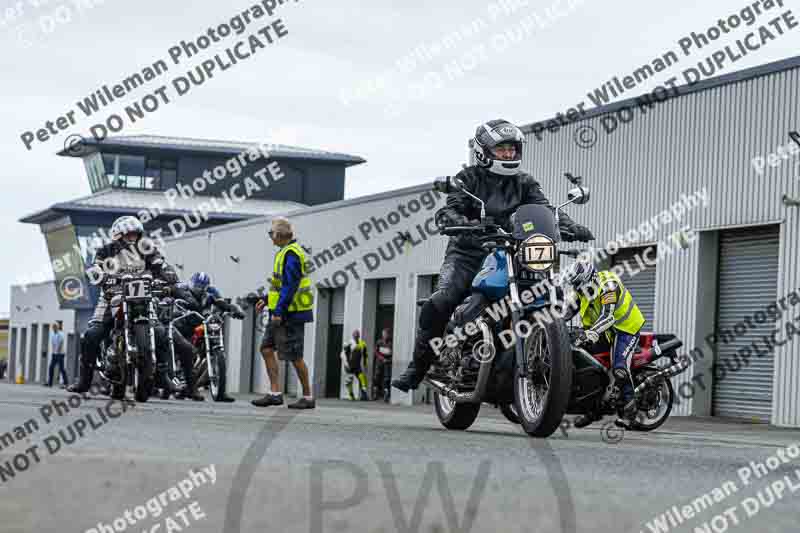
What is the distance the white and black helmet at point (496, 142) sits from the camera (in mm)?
9992

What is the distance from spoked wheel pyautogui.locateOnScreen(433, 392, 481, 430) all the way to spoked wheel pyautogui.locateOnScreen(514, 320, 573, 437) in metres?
0.93

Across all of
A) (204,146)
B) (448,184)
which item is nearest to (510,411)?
(448,184)

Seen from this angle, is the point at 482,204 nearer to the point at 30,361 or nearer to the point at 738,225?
the point at 738,225

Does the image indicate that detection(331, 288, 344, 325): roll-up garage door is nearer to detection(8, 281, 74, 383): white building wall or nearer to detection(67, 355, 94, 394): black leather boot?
detection(67, 355, 94, 394): black leather boot

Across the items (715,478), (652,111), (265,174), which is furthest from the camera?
(265,174)

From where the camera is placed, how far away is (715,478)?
237 inches

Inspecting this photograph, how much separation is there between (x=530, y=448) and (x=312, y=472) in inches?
96.2

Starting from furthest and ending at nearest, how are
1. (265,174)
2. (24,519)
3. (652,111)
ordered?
(265,174), (652,111), (24,519)

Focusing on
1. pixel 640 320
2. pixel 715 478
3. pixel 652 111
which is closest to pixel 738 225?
pixel 652 111

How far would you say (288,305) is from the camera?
14.4 meters

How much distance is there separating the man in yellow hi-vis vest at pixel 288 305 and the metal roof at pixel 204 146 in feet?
191

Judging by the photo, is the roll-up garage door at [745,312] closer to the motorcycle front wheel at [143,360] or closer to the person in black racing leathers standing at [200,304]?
the person in black racing leathers standing at [200,304]

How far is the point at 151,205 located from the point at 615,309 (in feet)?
198

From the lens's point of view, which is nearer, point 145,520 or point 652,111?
point 145,520
